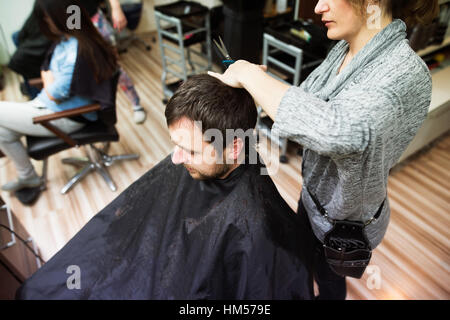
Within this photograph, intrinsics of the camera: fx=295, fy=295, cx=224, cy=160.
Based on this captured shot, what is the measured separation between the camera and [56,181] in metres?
2.38

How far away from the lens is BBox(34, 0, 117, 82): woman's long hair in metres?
1.71

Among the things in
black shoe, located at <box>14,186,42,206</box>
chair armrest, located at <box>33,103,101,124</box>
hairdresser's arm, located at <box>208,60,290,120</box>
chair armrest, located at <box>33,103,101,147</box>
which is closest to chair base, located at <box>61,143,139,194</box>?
black shoe, located at <box>14,186,42,206</box>

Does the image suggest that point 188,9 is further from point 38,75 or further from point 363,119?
point 363,119

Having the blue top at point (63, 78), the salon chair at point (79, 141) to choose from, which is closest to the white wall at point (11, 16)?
the blue top at point (63, 78)

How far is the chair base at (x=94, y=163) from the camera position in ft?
7.57

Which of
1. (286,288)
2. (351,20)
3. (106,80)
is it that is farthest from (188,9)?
(286,288)

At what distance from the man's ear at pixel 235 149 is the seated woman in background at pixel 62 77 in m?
1.28

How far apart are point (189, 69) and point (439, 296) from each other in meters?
3.28

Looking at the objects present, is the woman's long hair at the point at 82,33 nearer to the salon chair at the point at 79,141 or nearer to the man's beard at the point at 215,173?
the salon chair at the point at 79,141

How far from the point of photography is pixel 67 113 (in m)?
1.85

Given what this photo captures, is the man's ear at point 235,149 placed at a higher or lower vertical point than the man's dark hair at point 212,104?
lower

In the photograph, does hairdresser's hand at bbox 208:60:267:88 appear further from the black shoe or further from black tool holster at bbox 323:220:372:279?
the black shoe

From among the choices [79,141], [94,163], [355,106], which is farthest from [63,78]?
[355,106]

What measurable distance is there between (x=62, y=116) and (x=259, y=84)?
1589mm
